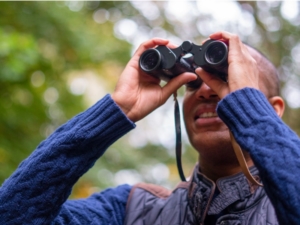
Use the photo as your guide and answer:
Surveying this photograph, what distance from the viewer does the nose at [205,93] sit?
1915mm

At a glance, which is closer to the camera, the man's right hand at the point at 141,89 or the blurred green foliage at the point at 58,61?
the man's right hand at the point at 141,89

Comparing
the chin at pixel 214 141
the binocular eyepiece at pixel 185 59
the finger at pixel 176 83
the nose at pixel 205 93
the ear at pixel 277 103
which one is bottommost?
the chin at pixel 214 141

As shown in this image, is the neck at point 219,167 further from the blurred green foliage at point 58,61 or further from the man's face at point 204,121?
the blurred green foliage at point 58,61

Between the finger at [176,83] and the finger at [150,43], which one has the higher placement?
the finger at [150,43]

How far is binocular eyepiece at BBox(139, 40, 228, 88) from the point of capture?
5.40 ft

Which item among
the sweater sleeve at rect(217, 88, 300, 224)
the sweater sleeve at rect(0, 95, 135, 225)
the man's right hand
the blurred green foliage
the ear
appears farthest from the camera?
the blurred green foliage

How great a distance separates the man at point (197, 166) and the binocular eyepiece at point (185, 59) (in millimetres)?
34

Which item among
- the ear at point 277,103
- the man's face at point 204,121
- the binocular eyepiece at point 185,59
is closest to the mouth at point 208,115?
the man's face at point 204,121

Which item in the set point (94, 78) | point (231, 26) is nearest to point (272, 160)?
point (231, 26)

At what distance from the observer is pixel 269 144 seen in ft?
4.46

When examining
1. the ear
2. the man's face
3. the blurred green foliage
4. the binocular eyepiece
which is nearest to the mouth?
the man's face

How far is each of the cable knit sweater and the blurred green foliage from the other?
2293mm

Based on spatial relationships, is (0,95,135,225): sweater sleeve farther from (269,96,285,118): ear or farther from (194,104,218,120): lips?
(269,96,285,118): ear

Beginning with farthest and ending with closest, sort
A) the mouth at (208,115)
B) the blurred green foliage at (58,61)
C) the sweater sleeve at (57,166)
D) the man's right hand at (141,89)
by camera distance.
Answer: the blurred green foliage at (58,61) < the mouth at (208,115) < the man's right hand at (141,89) < the sweater sleeve at (57,166)
